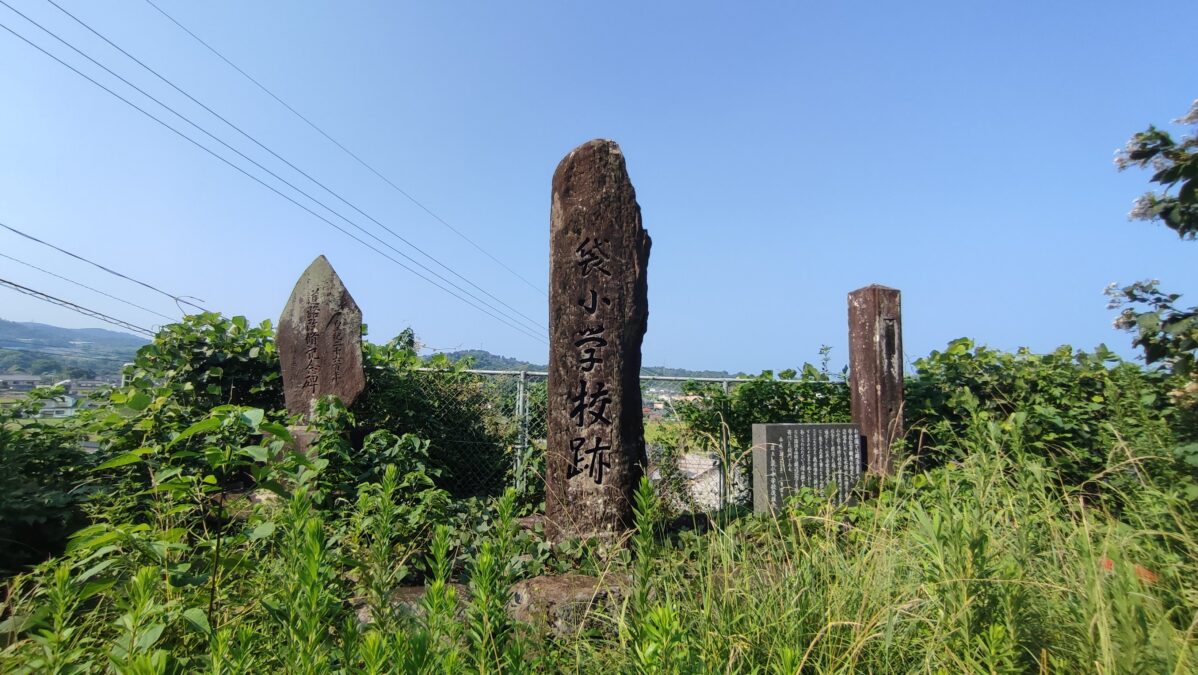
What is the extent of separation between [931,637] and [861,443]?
386 centimetres

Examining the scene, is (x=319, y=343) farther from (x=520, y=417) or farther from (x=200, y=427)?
(x=200, y=427)

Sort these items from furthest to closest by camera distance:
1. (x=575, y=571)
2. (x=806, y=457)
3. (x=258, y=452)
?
(x=806, y=457) < (x=575, y=571) < (x=258, y=452)

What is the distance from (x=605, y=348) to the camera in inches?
164

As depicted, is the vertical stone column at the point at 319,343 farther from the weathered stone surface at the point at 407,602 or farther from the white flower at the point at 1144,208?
the white flower at the point at 1144,208

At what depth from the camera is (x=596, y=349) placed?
419cm

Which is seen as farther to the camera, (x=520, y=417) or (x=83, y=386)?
(x=520, y=417)

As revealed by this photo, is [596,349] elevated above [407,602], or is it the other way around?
[596,349]

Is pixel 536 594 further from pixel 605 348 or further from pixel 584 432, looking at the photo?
pixel 605 348

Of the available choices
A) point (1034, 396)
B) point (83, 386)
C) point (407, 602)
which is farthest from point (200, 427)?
point (1034, 396)

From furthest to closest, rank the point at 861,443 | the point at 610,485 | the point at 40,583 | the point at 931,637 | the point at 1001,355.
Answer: the point at 1001,355 < the point at 861,443 < the point at 610,485 < the point at 40,583 < the point at 931,637

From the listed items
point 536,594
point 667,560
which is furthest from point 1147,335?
point 536,594

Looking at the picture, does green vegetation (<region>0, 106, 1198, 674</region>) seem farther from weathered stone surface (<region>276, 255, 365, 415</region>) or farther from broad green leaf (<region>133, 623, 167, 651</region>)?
weathered stone surface (<region>276, 255, 365, 415</region>)

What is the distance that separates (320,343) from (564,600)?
14.3 ft

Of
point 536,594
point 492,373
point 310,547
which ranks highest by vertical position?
point 492,373
